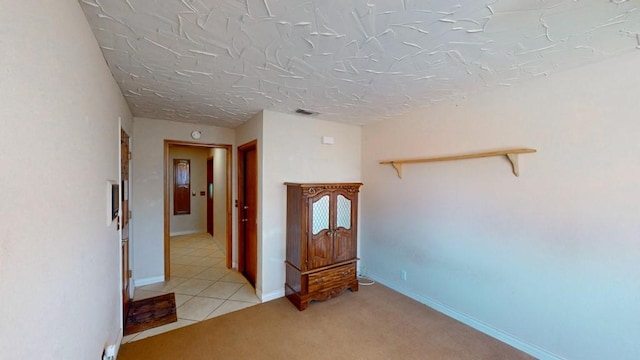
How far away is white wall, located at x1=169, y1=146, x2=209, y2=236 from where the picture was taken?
21.1 ft

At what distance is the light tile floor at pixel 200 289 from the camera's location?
268cm

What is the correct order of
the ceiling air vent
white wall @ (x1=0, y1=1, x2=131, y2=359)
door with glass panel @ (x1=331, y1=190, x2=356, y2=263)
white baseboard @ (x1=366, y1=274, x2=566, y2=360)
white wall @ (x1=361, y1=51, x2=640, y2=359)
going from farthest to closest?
door with glass panel @ (x1=331, y1=190, x2=356, y2=263), the ceiling air vent, white baseboard @ (x1=366, y1=274, x2=566, y2=360), white wall @ (x1=361, y1=51, x2=640, y2=359), white wall @ (x1=0, y1=1, x2=131, y2=359)

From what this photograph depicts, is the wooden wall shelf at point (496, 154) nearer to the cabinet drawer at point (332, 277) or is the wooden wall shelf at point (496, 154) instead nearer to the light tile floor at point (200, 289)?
the cabinet drawer at point (332, 277)

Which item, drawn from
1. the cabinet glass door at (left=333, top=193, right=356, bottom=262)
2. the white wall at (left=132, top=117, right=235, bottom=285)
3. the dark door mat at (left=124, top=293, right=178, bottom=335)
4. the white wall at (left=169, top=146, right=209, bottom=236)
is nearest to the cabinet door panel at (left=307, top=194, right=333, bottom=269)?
the cabinet glass door at (left=333, top=193, right=356, bottom=262)

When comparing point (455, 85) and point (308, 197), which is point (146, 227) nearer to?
point (308, 197)

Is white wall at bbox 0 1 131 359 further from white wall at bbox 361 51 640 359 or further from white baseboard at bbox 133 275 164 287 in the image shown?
white wall at bbox 361 51 640 359

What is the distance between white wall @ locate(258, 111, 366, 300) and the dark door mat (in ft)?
3.26

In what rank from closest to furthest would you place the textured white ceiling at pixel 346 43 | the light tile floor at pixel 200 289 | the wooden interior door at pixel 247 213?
1. the textured white ceiling at pixel 346 43
2. the light tile floor at pixel 200 289
3. the wooden interior door at pixel 247 213

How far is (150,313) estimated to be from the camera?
2678 millimetres

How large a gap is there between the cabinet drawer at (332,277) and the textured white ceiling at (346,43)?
2038 millimetres

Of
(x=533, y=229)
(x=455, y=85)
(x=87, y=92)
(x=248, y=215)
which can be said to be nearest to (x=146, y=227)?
(x=248, y=215)

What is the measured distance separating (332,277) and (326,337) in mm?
765

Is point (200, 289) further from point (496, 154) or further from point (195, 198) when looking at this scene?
point (195, 198)

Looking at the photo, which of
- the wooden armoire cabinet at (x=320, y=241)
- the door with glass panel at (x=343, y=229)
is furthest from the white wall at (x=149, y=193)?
the door with glass panel at (x=343, y=229)
